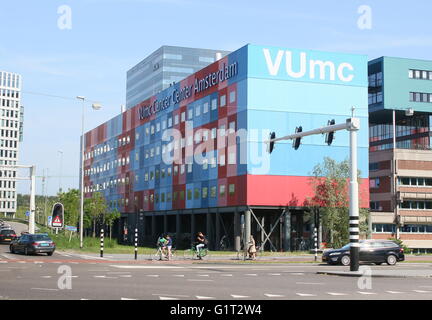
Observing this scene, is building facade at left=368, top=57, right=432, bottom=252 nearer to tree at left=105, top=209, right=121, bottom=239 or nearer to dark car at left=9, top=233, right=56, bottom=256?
tree at left=105, top=209, right=121, bottom=239

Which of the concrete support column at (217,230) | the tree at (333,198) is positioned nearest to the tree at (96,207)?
the concrete support column at (217,230)

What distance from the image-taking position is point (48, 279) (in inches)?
852

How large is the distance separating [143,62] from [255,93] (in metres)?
129

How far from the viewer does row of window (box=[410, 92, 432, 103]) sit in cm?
8556

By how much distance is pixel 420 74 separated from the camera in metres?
86.7

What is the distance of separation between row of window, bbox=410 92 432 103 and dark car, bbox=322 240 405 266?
51.3 metres

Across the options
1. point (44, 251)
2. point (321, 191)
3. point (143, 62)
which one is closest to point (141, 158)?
point (321, 191)

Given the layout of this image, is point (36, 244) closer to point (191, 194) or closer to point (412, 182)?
point (191, 194)

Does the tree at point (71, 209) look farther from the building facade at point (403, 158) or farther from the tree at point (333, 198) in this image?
the tree at point (333, 198)

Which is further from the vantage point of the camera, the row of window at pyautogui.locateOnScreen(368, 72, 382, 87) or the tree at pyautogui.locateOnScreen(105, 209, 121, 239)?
the tree at pyautogui.locateOnScreen(105, 209, 121, 239)

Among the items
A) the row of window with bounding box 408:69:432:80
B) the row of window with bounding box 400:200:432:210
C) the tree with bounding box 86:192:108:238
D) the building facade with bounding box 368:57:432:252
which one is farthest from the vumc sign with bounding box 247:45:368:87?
the tree with bounding box 86:192:108:238

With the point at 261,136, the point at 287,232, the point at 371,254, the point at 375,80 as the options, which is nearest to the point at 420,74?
the point at 375,80

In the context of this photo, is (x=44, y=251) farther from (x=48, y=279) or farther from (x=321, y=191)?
(x=321, y=191)

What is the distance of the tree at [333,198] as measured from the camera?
5622cm
